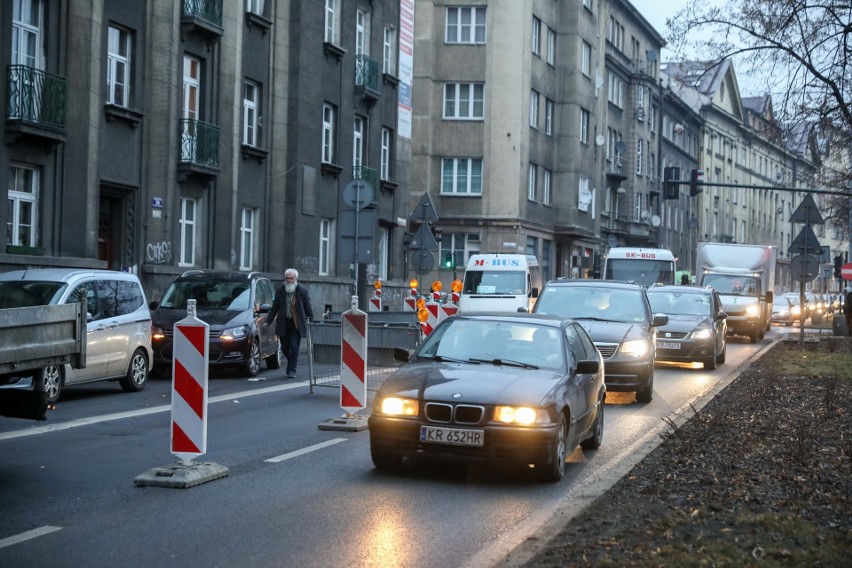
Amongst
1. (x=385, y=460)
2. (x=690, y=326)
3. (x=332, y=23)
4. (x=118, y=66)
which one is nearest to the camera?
(x=385, y=460)

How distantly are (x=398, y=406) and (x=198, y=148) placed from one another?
20.4 metres

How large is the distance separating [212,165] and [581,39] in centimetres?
3591

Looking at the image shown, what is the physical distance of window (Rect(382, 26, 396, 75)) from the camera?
42.0 metres

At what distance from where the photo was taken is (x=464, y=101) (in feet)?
183

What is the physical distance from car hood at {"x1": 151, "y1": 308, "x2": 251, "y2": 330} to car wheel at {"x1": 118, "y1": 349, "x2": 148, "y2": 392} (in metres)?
2.33

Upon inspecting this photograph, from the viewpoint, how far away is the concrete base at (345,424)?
13.2 metres

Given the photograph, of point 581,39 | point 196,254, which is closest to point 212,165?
point 196,254

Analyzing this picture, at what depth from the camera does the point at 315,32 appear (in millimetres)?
35469

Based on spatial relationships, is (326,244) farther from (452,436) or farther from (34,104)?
(452,436)

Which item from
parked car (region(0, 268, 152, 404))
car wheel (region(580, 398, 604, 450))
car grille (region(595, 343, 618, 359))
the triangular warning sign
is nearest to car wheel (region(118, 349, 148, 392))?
parked car (region(0, 268, 152, 404))

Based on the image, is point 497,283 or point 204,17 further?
point 497,283

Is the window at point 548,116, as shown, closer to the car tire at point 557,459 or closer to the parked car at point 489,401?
the parked car at point 489,401

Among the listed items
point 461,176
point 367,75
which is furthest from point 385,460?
point 461,176

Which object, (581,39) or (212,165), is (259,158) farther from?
(581,39)
